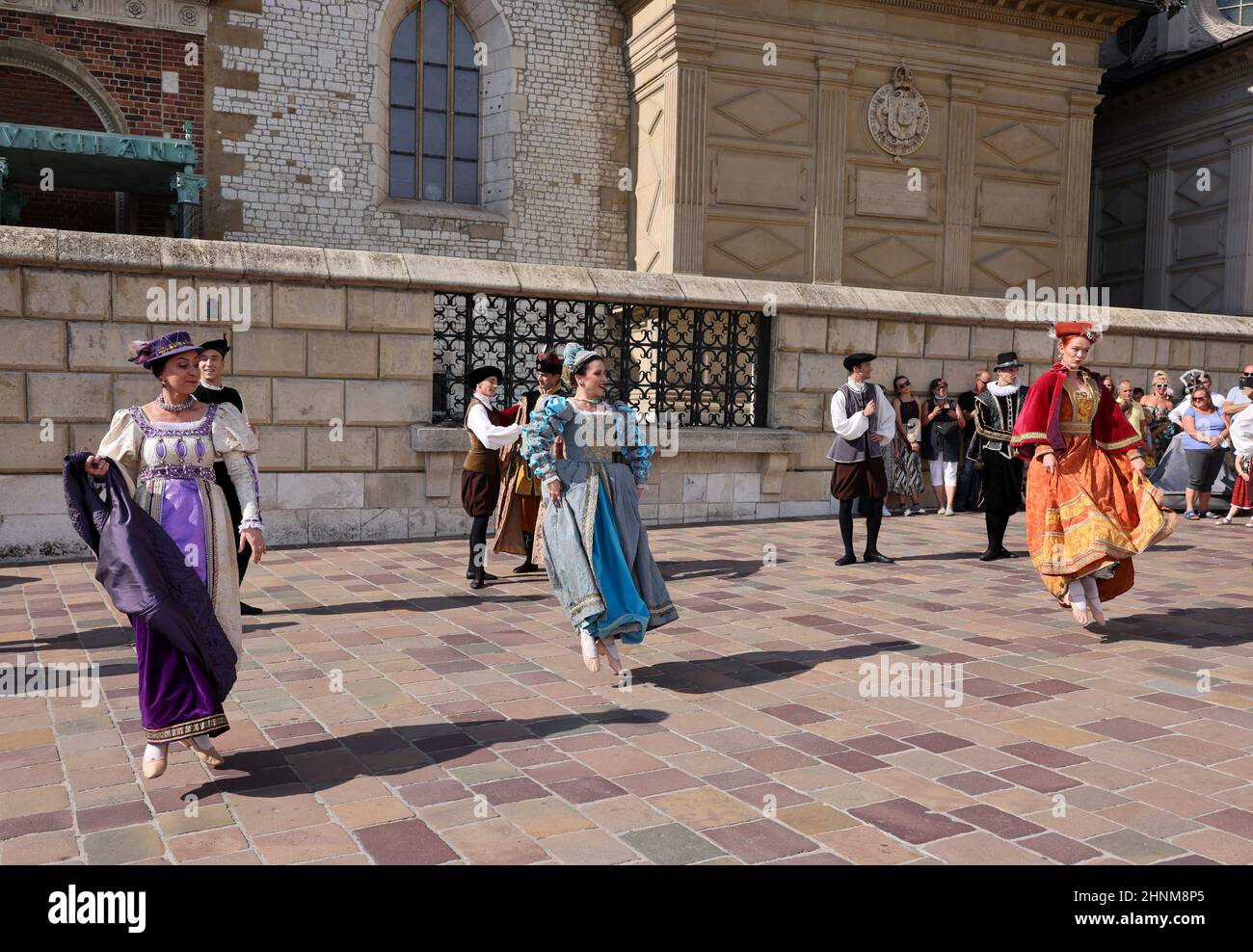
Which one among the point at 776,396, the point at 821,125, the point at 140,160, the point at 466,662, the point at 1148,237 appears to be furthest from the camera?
the point at 1148,237

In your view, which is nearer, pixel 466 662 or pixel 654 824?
pixel 654 824

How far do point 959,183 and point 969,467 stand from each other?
796 cm

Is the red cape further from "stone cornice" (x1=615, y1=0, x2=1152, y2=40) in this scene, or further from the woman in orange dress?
"stone cornice" (x1=615, y1=0, x2=1152, y2=40)

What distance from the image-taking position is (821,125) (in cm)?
1844

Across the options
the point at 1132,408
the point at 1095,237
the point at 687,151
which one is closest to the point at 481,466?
the point at 1132,408

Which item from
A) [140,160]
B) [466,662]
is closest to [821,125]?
[140,160]

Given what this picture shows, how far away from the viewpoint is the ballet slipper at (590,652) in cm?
555

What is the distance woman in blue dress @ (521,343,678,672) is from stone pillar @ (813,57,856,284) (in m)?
13.3

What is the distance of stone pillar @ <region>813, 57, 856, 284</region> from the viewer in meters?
18.5

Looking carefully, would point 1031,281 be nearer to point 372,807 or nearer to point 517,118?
point 517,118

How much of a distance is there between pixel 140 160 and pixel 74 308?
6.63 m

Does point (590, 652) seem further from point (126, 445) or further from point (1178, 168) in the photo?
point (1178, 168)

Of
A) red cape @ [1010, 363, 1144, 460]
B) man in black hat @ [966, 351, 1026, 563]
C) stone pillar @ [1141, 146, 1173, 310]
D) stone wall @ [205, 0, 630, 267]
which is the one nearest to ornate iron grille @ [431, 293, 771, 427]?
man in black hat @ [966, 351, 1026, 563]

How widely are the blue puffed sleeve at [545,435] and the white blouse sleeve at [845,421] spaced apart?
402cm
